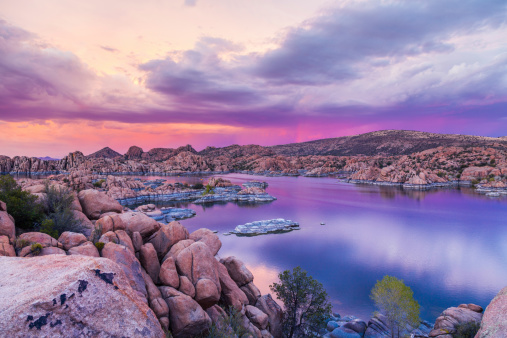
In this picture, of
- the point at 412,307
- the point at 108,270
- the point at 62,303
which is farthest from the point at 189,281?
the point at 412,307

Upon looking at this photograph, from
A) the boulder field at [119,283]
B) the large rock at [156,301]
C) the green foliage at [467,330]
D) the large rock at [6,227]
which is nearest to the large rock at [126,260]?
the boulder field at [119,283]

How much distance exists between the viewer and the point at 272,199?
82.2 metres

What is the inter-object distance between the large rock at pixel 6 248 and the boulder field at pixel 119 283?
0.16 feet

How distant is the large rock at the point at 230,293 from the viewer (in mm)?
15352

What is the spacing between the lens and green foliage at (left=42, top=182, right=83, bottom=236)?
1577cm

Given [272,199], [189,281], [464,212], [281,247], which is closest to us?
[189,281]

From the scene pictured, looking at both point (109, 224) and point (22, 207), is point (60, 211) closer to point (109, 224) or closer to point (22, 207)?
point (22, 207)

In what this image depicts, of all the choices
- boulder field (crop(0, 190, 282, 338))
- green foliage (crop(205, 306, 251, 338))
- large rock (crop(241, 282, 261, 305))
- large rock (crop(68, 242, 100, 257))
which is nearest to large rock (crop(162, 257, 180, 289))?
boulder field (crop(0, 190, 282, 338))

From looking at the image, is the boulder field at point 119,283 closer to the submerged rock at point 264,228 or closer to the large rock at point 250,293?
the large rock at point 250,293

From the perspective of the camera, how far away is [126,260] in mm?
11961

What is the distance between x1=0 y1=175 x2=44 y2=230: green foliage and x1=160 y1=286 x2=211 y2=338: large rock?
9832 mm

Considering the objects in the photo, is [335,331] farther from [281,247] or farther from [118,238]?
[281,247]

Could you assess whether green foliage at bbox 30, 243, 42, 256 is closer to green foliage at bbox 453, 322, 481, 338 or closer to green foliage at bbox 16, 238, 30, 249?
green foliage at bbox 16, 238, 30, 249

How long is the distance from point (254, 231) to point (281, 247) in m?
8.32
